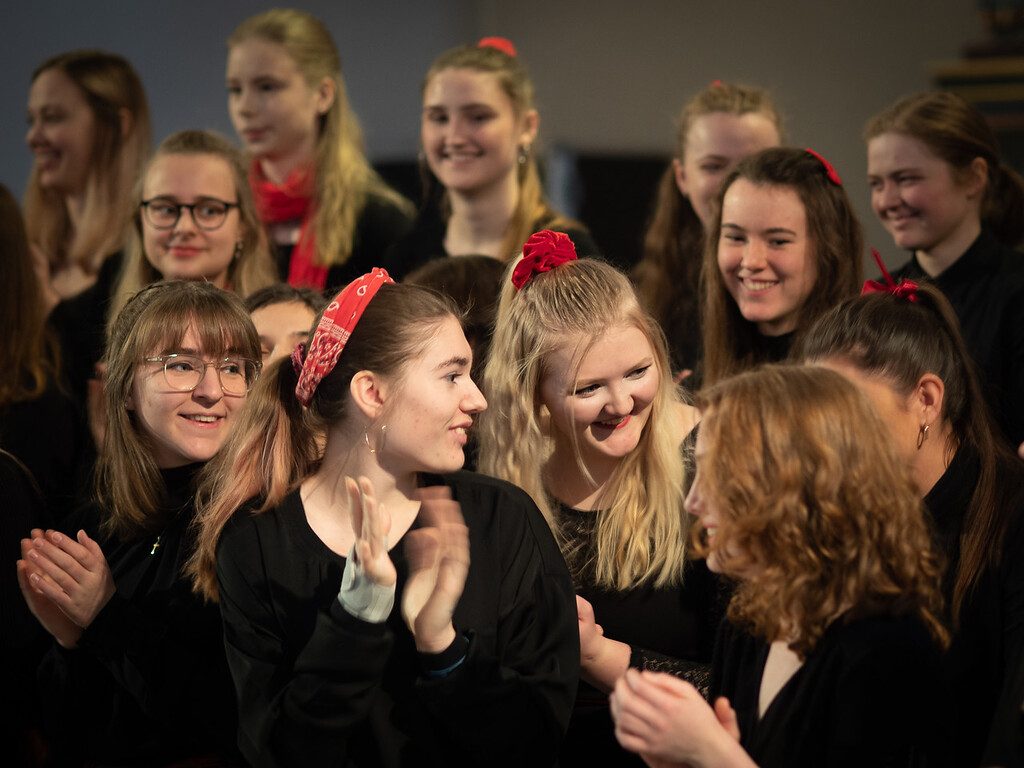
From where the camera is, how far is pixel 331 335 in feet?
7.15

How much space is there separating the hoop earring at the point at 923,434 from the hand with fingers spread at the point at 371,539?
36.2 inches

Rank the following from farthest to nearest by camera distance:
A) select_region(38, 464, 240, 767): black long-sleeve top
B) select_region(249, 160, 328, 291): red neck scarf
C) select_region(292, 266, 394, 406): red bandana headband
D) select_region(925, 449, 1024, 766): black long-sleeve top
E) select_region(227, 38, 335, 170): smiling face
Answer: select_region(227, 38, 335, 170): smiling face < select_region(249, 160, 328, 291): red neck scarf < select_region(38, 464, 240, 767): black long-sleeve top < select_region(292, 266, 394, 406): red bandana headband < select_region(925, 449, 1024, 766): black long-sleeve top

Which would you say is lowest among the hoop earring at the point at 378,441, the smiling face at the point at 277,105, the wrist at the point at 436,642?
the wrist at the point at 436,642

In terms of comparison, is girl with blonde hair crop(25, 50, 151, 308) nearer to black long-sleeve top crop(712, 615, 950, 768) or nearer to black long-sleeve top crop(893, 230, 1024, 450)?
black long-sleeve top crop(893, 230, 1024, 450)

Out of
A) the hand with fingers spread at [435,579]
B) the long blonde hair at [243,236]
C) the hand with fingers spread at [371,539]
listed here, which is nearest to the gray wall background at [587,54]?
the long blonde hair at [243,236]

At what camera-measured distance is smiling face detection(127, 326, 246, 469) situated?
99.6 inches

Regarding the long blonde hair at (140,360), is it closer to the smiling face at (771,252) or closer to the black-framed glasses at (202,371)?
the black-framed glasses at (202,371)

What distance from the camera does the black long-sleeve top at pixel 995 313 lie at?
2988 millimetres

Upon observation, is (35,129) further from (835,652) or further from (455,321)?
(835,652)

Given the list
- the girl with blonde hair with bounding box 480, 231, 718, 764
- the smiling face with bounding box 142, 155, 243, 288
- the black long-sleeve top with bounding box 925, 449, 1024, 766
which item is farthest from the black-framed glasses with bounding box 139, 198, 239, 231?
the black long-sleeve top with bounding box 925, 449, 1024, 766

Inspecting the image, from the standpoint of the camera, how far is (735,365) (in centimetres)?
301

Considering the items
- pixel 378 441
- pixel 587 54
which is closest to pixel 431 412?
Result: pixel 378 441

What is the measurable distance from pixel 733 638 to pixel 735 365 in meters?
1.10

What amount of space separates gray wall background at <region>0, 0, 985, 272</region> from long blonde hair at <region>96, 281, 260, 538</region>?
10.1 ft
